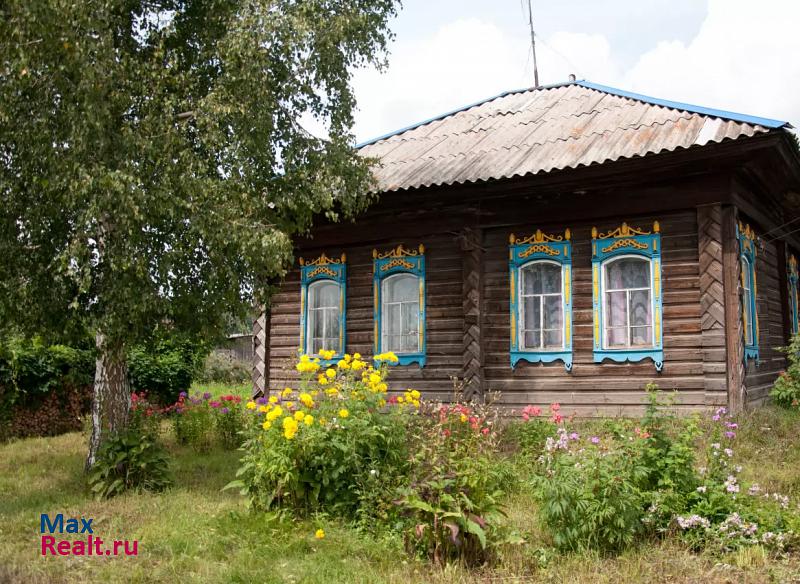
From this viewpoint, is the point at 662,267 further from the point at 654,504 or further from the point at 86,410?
the point at 86,410

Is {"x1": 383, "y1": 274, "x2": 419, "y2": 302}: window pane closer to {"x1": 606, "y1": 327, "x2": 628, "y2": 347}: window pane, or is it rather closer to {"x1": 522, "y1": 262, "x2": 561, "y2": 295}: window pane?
{"x1": 522, "y1": 262, "x2": 561, "y2": 295}: window pane

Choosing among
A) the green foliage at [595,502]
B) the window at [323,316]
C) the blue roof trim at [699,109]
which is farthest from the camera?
the window at [323,316]

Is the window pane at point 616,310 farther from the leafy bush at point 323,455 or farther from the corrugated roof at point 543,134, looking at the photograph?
the leafy bush at point 323,455

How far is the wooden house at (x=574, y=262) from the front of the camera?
8859 millimetres

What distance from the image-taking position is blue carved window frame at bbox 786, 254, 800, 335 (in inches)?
483

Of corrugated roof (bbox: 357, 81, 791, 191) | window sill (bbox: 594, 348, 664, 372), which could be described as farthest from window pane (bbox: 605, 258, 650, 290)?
corrugated roof (bbox: 357, 81, 791, 191)

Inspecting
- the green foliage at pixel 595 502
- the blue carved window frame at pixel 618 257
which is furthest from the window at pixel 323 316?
the green foliage at pixel 595 502

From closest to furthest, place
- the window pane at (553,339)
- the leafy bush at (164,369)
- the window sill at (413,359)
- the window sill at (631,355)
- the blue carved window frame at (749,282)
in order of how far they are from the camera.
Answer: the window sill at (631,355) < the blue carved window frame at (749,282) < the window pane at (553,339) < the window sill at (413,359) < the leafy bush at (164,369)

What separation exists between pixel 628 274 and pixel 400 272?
3.49m

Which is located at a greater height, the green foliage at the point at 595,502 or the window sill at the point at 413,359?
the window sill at the point at 413,359

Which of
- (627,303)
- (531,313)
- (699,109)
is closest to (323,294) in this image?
(531,313)

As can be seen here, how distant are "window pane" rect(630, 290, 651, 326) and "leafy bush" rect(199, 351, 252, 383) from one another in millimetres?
18507

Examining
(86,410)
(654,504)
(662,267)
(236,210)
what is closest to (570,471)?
(654,504)

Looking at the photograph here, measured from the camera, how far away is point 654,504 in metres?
4.66
